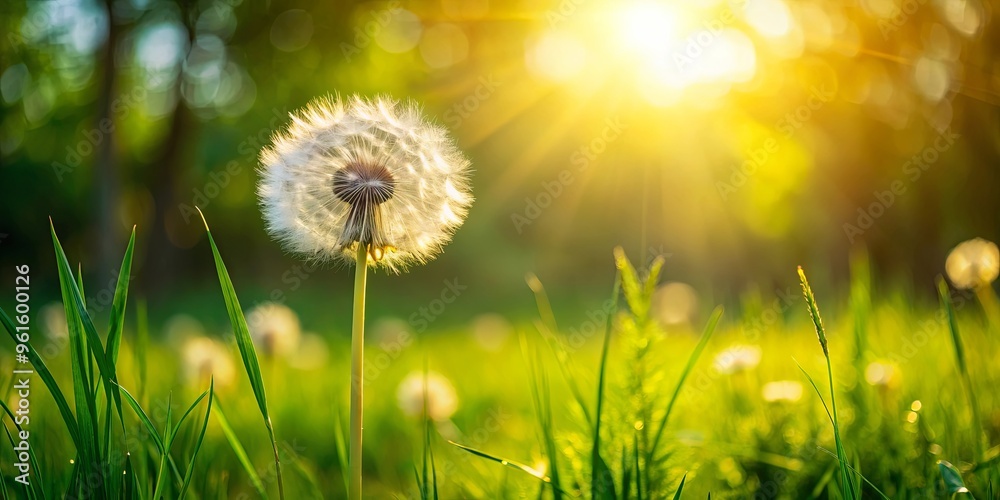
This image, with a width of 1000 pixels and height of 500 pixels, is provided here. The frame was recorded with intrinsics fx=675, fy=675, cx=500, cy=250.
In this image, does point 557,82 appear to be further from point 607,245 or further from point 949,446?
point 949,446

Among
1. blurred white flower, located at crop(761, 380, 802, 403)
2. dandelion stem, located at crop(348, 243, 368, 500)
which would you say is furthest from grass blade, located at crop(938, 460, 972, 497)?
dandelion stem, located at crop(348, 243, 368, 500)

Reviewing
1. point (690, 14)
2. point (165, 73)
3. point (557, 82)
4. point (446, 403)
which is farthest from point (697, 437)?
point (557, 82)

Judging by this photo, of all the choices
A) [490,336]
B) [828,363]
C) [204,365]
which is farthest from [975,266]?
[490,336]

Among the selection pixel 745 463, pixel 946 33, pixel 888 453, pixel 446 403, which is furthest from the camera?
pixel 946 33

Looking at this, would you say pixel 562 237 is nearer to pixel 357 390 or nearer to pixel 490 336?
pixel 490 336

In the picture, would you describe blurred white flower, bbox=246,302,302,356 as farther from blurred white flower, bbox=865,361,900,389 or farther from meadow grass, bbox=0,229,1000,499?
blurred white flower, bbox=865,361,900,389

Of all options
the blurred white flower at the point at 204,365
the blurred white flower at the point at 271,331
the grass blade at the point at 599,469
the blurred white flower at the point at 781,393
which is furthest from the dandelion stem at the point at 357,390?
the blurred white flower at the point at 271,331

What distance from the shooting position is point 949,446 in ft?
5.44

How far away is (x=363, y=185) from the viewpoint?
121 centimetres

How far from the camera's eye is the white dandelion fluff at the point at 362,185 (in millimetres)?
1220

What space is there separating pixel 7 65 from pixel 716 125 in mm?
10253

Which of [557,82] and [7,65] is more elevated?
[557,82]

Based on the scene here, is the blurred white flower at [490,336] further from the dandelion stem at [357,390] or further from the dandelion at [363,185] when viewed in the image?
the dandelion stem at [357,390]

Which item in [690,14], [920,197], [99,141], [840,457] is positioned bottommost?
[840,457]
